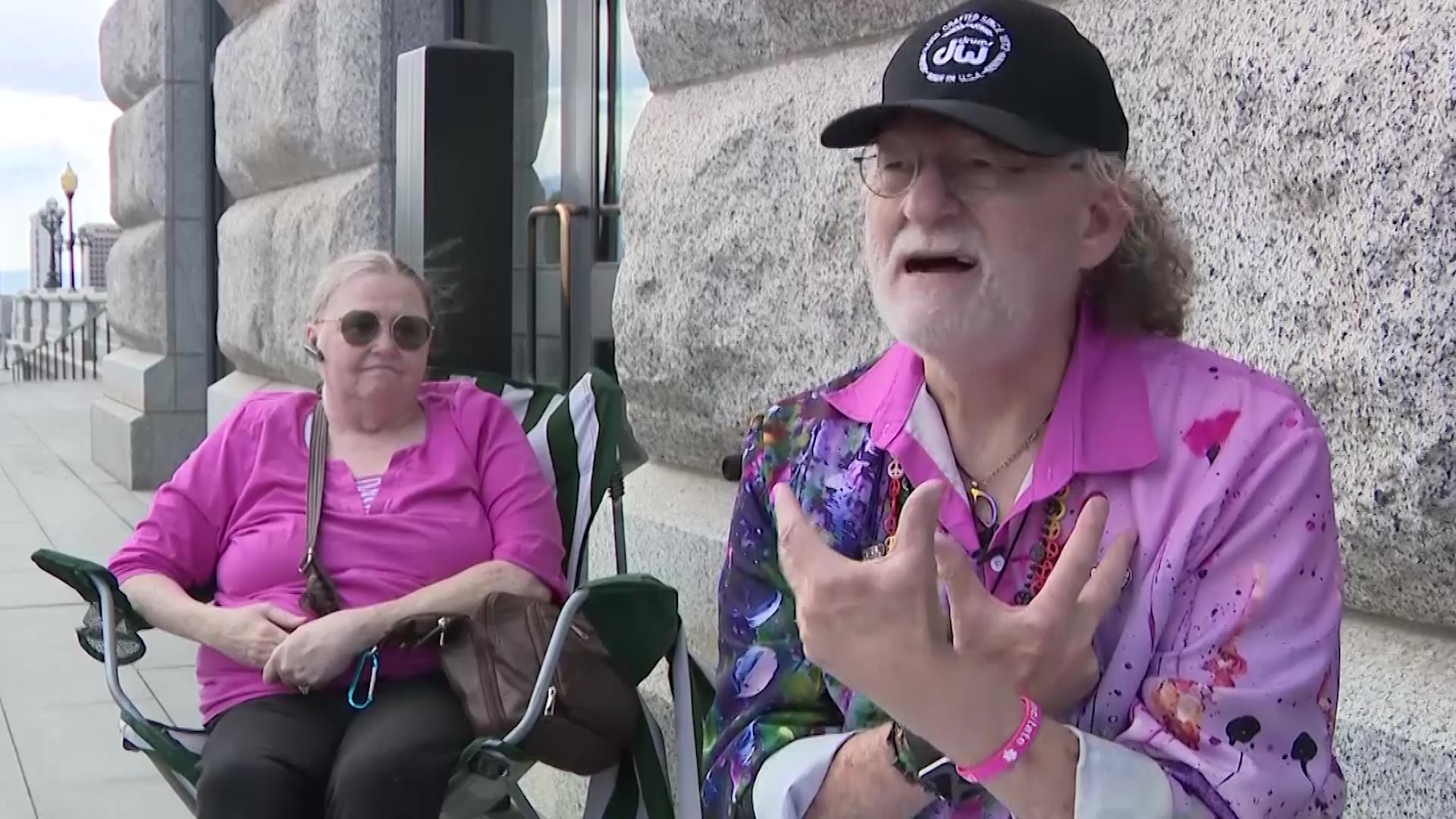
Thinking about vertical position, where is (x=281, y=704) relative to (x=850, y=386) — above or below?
below

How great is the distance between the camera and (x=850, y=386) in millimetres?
1597

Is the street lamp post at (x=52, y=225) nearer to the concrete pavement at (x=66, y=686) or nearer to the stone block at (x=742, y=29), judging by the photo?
the concrete pavement at (x=66, y=686)

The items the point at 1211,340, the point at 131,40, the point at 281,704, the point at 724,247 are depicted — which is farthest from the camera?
the point at 131,40

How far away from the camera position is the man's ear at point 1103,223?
1440 mm

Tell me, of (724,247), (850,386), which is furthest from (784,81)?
(850,386)

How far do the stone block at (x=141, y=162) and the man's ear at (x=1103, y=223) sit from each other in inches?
284

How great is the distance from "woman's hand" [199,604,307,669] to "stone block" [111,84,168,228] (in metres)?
5.74

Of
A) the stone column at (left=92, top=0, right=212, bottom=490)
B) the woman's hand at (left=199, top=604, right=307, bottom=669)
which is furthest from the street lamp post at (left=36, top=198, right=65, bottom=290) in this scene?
the woman's hand at (left=199, top=604, right=307, bottom=669)

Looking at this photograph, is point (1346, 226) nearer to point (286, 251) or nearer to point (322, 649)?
point (322, 649)

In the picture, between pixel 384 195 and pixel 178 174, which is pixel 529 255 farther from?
pixel 178 174

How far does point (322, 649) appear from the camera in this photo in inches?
102

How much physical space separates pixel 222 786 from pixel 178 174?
6052 mm

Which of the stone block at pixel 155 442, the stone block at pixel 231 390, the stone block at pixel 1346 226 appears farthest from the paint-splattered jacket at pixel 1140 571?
the stone block at pixel 155 442

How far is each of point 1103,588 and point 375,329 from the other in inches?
79.2
